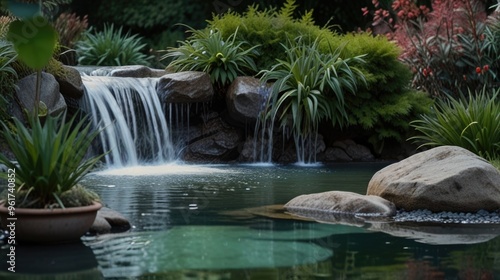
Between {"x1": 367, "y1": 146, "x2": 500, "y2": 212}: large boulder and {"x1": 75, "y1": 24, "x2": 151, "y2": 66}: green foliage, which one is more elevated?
{"x1": 75, "y1": 24, "x2": 151, "y2": 66}: green foliage

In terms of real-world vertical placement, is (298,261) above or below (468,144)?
below

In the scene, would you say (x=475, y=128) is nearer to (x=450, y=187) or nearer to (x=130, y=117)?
(x=450, y=187)

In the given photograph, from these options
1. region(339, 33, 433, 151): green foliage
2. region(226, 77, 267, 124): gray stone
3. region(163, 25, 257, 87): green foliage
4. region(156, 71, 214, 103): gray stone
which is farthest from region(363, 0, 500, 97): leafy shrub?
region(156, 71, 214, 103): gray stone

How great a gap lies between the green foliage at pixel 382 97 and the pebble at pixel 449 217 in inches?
234

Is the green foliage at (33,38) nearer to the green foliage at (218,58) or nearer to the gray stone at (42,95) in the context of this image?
the gray stone at (42,95)

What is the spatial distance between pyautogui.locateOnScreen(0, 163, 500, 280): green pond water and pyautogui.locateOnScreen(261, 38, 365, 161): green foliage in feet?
14.3

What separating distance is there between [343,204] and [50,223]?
112 inches

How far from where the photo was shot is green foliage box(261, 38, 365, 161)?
12602mm

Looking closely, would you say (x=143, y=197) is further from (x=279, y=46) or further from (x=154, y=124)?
(x=279, y=46)

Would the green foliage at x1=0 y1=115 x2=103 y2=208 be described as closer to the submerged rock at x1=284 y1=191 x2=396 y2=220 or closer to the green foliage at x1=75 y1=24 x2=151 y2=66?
the submerged rock at x1=284 y1=191 x2=396 y2=220

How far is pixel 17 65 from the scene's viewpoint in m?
11.1

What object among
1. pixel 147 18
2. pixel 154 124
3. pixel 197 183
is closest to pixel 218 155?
pixel 154 124

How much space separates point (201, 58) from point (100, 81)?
1864 millimetres

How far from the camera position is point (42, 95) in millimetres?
10789
